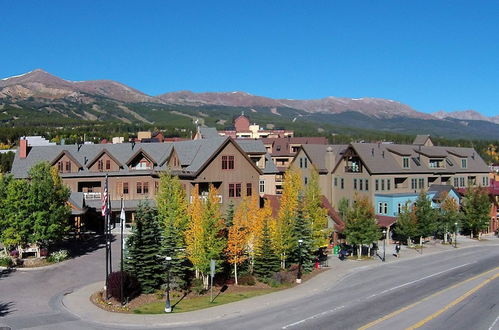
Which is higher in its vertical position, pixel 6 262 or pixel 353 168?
pixel 353 168

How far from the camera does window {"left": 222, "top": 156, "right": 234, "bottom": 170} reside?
171 feet

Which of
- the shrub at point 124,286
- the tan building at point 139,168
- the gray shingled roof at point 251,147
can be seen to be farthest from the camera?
the gray shingled roof at point 251,147

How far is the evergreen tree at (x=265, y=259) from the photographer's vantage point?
40281 mm

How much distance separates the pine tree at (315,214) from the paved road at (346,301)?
13.6 ft

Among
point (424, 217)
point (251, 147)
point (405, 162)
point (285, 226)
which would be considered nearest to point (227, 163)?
point (251, 147)

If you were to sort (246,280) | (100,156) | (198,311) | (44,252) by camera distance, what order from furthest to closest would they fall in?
(100,156), (44,252), (246,280), (198,311)

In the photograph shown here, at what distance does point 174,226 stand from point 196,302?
783cm

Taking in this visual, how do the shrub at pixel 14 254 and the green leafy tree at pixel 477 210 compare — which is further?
the green leafy tree at pixel 477 210

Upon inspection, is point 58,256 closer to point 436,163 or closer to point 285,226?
point 285,226

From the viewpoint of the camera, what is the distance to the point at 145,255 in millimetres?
35531

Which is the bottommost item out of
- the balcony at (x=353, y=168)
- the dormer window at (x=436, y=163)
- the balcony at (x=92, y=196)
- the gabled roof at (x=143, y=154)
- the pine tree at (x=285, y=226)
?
the pine tree at (x=285, y=226)

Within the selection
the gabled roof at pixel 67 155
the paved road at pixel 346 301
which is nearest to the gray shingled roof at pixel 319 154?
the paved road at pixel 346 301

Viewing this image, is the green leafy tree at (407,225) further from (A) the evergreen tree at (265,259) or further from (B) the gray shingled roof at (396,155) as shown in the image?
(A) the evergreen tree at (265,259)

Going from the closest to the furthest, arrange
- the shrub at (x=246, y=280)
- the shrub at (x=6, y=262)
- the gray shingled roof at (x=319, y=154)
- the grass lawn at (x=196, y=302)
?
1. the grass lawn at (x=196, y=302)
2. the shrub at (x=246, y=280)
3. the shrub at (x=6, y=262)
4. the gray shingled roof at (x=319, y=154)
